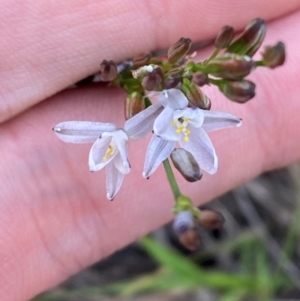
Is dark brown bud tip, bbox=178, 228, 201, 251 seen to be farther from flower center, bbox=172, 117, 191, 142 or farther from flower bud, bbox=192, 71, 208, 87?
flower bud, bbox=192, 71, 208, 87

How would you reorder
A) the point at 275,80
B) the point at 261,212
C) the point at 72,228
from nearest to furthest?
the point at 72,228 → the point at 275,80 → the point at 261,212

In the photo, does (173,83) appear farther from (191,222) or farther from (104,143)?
(191,222)

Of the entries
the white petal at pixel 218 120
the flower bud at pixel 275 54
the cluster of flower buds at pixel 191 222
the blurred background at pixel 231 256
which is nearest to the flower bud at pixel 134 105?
the white petal at pixel 218 120

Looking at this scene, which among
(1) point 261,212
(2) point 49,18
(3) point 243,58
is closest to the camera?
(3) point 243,58

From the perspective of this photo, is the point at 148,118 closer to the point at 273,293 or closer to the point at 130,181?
the point at 130,181

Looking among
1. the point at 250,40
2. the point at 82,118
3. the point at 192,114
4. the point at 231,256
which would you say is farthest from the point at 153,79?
the point at 231,256

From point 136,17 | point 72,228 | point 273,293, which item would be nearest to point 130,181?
point 72,228

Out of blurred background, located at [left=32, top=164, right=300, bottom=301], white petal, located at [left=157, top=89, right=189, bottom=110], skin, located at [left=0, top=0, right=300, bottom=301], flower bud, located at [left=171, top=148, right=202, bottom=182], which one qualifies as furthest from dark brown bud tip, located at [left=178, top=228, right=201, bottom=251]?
blurred background, located at [left=32, top=164, right=300, bottom=301]
